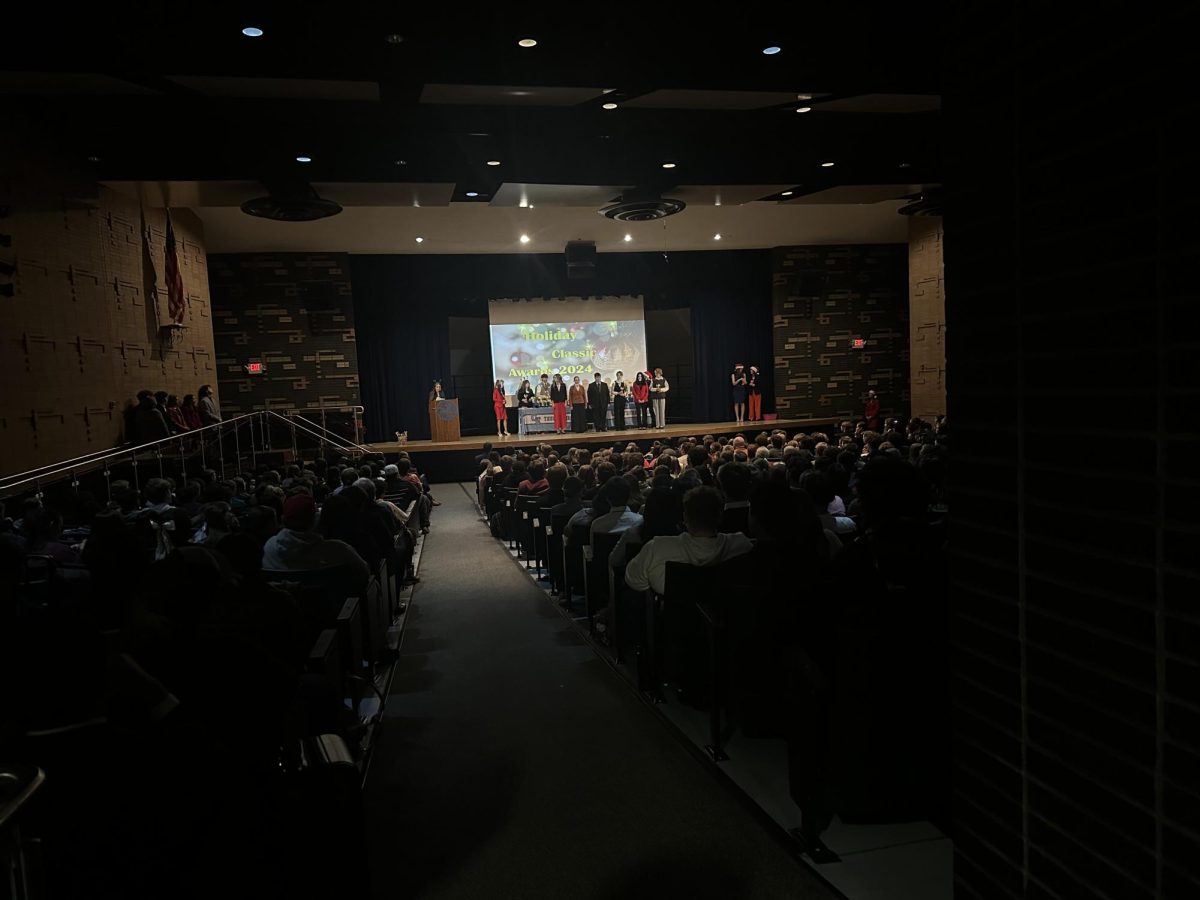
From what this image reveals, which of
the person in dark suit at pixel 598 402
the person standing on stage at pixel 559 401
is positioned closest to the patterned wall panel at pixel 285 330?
the person standing on stage at pixel 559 401

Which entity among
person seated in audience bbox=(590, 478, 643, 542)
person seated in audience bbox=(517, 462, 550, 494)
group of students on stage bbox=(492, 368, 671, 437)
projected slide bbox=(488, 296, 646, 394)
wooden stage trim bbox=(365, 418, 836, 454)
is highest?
projected slide bbox=(488, 296, 646, 394)

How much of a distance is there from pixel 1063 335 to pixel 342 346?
1546 cm

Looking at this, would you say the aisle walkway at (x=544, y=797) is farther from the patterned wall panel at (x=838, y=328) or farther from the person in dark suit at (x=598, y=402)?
the patterned wall panel at (x=838, y=328)

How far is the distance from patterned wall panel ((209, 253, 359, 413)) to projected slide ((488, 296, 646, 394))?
127 inches

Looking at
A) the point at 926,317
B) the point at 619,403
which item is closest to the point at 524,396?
the point at 619,403

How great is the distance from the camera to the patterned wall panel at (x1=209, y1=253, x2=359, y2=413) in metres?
15.0

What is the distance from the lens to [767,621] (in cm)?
282

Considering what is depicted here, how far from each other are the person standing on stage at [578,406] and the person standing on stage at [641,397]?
1303mm

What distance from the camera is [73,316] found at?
26.7 feet

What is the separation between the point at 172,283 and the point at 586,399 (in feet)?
26.1

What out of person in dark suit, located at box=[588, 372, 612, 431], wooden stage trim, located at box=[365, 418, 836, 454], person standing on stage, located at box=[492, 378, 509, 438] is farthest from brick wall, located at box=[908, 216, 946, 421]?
person standing on stage, located at box=[492, 378, 509, 438]

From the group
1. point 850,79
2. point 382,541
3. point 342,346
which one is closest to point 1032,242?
point 382,541

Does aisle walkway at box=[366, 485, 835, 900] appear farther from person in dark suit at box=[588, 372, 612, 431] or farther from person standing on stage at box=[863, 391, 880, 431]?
person standing on stage at box=[863, 391, 880, 431]

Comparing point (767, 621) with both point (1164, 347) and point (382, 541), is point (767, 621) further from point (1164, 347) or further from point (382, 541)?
point (382, 541)
